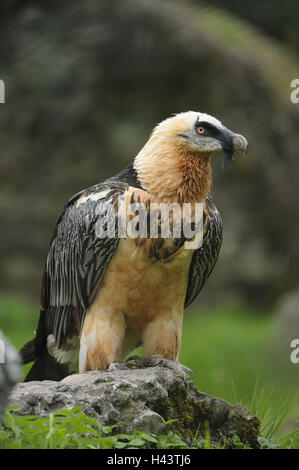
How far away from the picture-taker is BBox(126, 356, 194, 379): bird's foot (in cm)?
504

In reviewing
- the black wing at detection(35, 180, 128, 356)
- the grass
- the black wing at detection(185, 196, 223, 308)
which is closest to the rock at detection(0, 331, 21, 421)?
the grass

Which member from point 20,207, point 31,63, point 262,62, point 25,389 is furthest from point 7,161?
point 25,389

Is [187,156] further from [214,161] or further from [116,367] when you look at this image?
[214,161]

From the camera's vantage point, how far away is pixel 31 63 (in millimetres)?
Result: 6820

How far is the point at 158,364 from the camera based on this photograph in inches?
202

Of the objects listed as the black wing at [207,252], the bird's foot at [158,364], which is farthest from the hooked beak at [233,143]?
the bird's foot at [158,364]

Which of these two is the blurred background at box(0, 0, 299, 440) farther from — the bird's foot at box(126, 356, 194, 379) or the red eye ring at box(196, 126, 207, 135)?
the red eye ring at box(196, 126, 207, 135)

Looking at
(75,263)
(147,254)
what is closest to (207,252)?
(147,254)

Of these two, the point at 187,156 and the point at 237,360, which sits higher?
the point at 187,156

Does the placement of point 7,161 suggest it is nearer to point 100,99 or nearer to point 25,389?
point 100,99

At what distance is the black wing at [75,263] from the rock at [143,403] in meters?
0.71

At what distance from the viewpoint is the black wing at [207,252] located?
208 inches

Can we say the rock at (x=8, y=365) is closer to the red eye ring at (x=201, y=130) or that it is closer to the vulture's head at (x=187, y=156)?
the vulture's head at (x=187, y=156)

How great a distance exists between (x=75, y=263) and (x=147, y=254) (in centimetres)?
68
